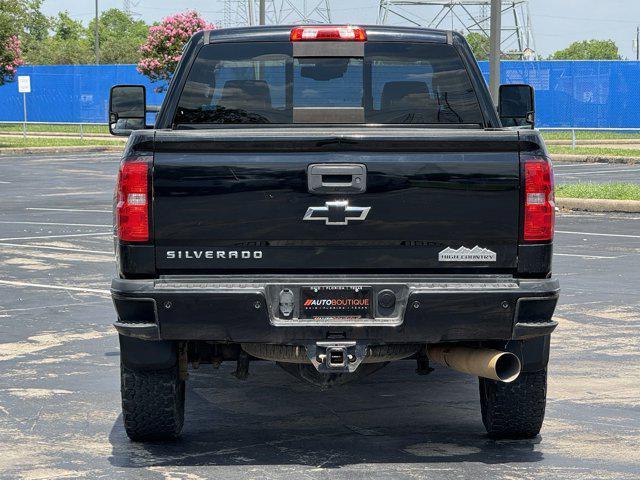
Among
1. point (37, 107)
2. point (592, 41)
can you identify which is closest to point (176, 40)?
point (37, 107)

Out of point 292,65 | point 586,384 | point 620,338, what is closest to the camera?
point 292,65

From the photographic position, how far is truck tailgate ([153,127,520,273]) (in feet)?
19.7

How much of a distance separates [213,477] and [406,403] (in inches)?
75.5

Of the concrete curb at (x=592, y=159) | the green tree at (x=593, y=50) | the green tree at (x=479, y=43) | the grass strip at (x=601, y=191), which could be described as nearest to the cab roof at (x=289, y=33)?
the grass strip at (x=601, y=191)

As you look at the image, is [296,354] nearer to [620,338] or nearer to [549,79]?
[620,338]

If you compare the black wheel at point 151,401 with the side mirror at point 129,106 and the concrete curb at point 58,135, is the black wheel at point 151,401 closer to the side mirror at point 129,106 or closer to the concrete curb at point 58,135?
the side mirror at point 129,106

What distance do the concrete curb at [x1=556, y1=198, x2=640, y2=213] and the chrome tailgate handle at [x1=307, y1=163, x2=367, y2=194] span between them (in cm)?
1466

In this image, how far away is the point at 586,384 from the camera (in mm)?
8148

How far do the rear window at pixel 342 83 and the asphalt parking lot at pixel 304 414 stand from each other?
1667 mm

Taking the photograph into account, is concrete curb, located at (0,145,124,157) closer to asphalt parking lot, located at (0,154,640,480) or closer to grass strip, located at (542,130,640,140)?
grass strip, located at (542,130,640,140)

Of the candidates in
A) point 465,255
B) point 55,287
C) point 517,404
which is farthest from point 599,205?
point 465,255

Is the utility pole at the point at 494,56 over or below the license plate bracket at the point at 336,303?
over

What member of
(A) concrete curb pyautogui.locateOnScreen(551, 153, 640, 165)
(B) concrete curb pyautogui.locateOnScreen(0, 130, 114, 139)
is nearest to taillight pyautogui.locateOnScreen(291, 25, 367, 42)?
(A) concrete curb pyautogui.locateOnScreen(551, 153, 640, 165)

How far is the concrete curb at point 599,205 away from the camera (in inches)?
788
